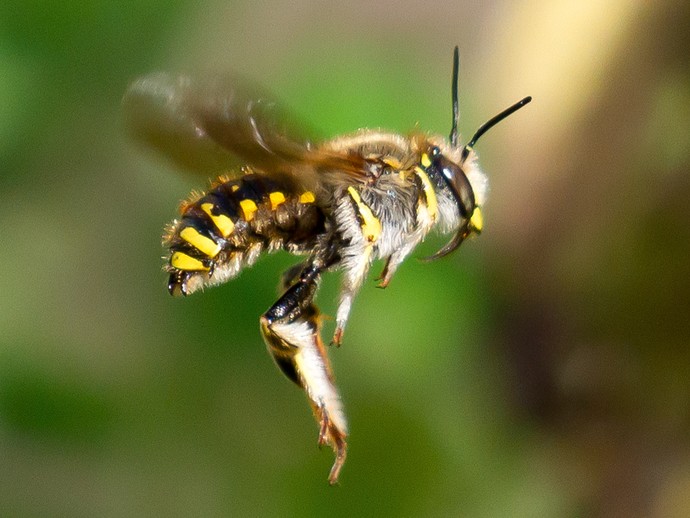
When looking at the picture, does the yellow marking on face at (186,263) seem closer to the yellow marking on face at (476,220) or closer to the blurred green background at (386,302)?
the yellow marking on face at (476,220)

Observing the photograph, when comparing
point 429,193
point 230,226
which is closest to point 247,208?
point 230,226

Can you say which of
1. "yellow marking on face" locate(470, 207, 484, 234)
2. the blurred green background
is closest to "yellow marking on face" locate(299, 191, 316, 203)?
"yellow marking on face" locate(470, 207, 484, 234)

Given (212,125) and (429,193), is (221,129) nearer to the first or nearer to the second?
(212,125)

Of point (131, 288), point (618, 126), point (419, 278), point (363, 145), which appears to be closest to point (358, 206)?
point (363, 145)

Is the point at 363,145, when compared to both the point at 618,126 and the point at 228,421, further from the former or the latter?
the point at 618,126

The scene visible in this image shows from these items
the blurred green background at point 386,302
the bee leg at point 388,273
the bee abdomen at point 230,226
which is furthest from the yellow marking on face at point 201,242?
the blurred green background at point 386,302

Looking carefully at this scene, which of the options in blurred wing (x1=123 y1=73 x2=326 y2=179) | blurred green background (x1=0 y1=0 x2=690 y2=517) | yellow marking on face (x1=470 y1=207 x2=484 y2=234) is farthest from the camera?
blurred green background (x1=0 y1=0 x2=690 y2=517)

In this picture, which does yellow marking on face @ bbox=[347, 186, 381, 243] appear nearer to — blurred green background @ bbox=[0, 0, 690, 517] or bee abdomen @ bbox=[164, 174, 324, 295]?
bee abdomen @ bbox=[164, 174, 324, 295]
